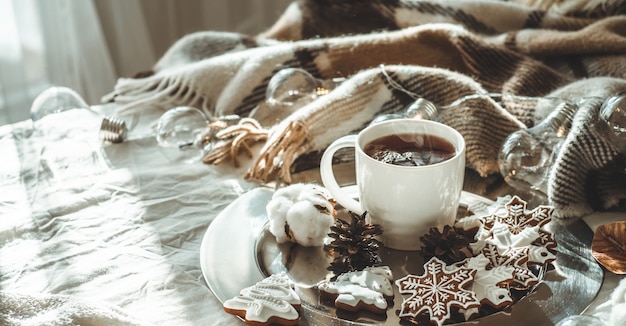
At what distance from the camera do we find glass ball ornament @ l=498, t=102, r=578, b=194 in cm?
84

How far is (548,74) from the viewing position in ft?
3.74

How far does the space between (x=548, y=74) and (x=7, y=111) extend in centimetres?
149

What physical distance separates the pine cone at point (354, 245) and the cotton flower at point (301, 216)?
23 millimetres

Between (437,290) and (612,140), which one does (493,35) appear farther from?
(437,290)

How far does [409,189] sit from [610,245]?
0.22 metres

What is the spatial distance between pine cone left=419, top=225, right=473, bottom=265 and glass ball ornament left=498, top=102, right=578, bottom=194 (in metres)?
0.19

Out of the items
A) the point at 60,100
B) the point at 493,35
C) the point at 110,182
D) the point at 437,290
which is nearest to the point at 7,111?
the point at 60,100

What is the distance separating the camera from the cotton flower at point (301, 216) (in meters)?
0.73

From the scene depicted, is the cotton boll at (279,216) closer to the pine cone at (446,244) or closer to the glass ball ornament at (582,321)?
the pine cone at (446,244)

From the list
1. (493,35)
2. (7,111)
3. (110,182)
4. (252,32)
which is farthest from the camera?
(252,32)

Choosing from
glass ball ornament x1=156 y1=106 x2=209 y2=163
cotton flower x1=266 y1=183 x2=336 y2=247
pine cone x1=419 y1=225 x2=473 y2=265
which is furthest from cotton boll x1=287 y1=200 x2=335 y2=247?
glass ball ornament x1=156 y1=106 x2=209 y2=163

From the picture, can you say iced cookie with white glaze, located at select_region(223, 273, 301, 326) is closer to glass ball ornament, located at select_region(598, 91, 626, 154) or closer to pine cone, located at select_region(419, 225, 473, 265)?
pine cone, located at select_region(419, 225, 473, 265)

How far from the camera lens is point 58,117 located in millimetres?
1064

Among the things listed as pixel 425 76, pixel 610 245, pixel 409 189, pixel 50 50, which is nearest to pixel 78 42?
pixel 50 50
